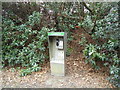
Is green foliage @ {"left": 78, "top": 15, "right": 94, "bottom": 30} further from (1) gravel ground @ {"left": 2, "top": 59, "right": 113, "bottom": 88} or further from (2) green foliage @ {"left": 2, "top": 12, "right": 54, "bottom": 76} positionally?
(1) gravel ground @ {"left": 2, "top": 59, "right": 113, "bottom": 88}

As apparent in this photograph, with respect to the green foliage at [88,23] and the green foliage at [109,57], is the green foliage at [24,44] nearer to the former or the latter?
the green foliage at [88,23]

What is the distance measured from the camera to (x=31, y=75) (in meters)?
2.70

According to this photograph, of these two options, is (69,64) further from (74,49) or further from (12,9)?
(12,9)

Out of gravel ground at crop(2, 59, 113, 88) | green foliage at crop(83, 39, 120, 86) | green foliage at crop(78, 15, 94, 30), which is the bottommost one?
gravel ground at crop(2, 59, 113, 88)

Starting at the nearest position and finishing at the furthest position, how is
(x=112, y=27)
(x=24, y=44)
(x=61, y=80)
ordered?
(x=112, y=27) < (x=61, y=80) < (x=24, y=44)

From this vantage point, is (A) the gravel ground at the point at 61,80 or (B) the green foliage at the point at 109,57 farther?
(A) the gravel ground at the point at 61,80

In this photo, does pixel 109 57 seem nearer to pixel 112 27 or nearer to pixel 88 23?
pixel 112 27

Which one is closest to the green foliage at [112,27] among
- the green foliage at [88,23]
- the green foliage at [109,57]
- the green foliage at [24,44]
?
the green foliage at [109,57]

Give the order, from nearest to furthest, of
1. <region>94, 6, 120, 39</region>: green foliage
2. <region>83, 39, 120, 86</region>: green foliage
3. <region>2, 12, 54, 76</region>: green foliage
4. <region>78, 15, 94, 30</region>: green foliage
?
<region>83, 39, 120, 86</region>: green foliage → <region>94, 6, 120, 39</region>: green foliage → <region>2, 12, 54, 76</region>: green foliage → <region>78, 15, 94, 30</region>: green foliage

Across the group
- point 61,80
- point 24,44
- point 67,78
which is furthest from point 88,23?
point 24,44

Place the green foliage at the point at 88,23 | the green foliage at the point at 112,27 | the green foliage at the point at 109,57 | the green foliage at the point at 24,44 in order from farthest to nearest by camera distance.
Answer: the green foliage at the point at 88,23, the green foliage at the point at 24,44, the green foliage at the point at 112,27, the green foliage at the point at 109,57

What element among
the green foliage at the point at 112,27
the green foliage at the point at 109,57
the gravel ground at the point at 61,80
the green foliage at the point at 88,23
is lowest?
the gravel ground at the point at 61,80

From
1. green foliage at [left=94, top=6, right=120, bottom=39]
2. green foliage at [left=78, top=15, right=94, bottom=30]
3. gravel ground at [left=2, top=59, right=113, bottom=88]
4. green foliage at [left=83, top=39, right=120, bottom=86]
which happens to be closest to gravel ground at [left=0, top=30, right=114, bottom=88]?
gravel ground at [left=2, top=59, right=113, bottom=88]

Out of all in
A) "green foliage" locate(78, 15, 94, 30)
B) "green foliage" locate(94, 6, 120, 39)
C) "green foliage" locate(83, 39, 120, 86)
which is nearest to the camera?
"green foliage" locate(83, 39, 120, 86)
